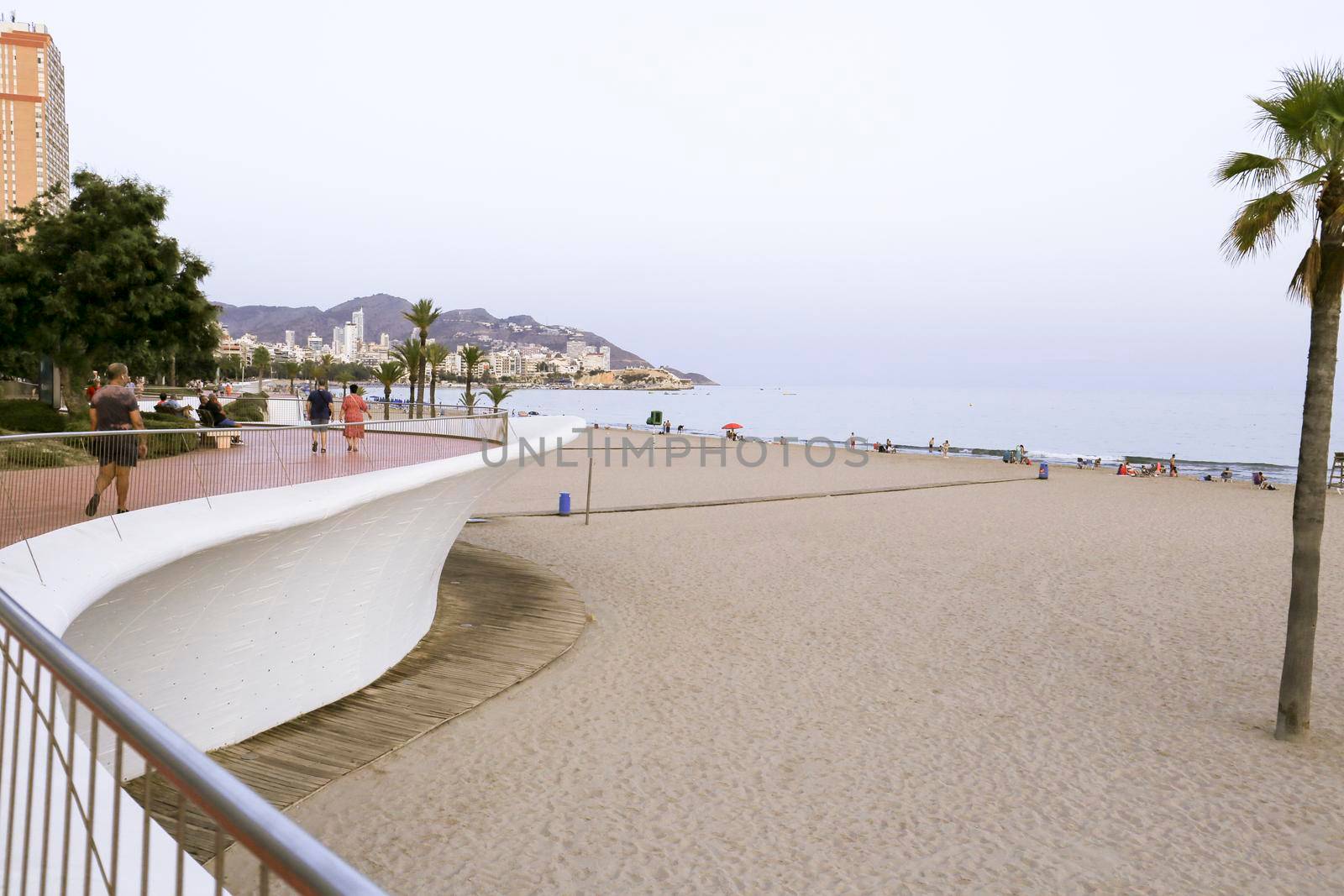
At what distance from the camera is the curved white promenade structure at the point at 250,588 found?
6309 millimetres

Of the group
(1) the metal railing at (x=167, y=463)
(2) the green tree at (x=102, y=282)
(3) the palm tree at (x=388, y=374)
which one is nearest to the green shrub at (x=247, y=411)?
(2) the green tree at (x=102, y=282)

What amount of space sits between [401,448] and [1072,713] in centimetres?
979

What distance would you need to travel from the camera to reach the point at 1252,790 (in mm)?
9258

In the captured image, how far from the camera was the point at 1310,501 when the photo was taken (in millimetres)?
10500

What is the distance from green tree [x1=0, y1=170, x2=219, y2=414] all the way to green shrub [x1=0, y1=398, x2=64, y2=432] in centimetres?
83

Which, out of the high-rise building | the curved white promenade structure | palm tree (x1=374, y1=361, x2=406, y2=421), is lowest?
the curved white promenade structure

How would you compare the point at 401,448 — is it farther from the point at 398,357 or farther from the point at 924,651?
the point at 398,357

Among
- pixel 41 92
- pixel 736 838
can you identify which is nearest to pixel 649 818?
pixel 736 838

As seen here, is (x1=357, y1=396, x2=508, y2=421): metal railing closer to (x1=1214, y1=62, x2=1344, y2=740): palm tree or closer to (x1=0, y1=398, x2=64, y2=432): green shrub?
(x1=0, y1=398, x2=64, y2=432): green shrub

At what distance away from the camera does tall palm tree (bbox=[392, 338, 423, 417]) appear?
1861 inches

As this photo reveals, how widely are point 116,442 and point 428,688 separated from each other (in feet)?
17.2

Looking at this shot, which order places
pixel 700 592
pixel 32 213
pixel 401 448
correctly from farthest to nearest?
pixel 32 213
pixel 700 592
pixel 401 448

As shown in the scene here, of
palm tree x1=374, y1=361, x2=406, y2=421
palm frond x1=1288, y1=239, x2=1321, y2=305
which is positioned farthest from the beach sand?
palm tree x1=374, y1=361, x2=406, y2=421

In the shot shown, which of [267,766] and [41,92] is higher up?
[41,92]
